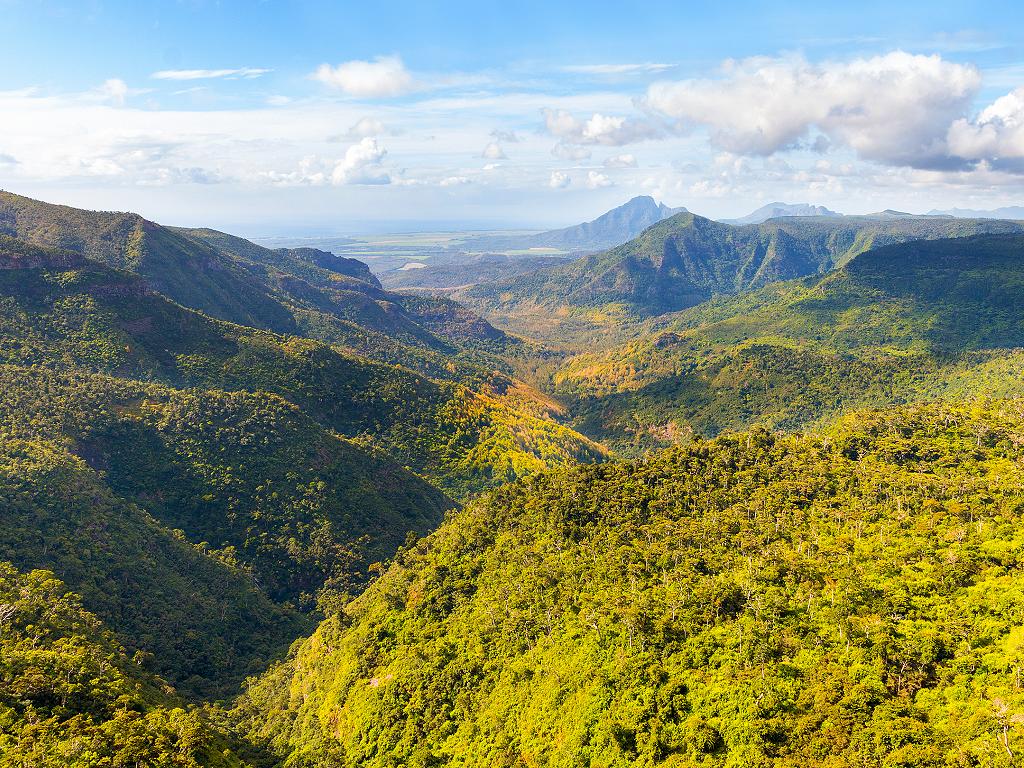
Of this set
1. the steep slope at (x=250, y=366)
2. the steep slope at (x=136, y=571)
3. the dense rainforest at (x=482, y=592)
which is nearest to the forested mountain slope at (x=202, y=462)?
the steep slope at (x=136, y=571)

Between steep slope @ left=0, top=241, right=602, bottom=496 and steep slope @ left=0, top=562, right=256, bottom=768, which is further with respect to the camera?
steep slope @ left=0, top=241, right=602, bottom=496

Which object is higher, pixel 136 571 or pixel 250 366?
pixel 250 366

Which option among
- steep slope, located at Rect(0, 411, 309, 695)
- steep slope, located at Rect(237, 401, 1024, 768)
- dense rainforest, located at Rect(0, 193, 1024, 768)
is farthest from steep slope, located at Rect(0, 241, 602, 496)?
steep slope, located at Rect(237, 401, 1024, 768)

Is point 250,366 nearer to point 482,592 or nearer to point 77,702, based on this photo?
point 482,592

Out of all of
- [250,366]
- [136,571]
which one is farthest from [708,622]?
[250,366]

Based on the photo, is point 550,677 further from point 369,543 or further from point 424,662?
point 369,543

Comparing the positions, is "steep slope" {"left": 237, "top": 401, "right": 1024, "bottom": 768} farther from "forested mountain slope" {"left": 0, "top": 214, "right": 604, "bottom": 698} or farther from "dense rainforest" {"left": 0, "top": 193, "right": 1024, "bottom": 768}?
"forested mountain slope" {"left": 0, "top": 214, "right": 604, "bottom": 698}
